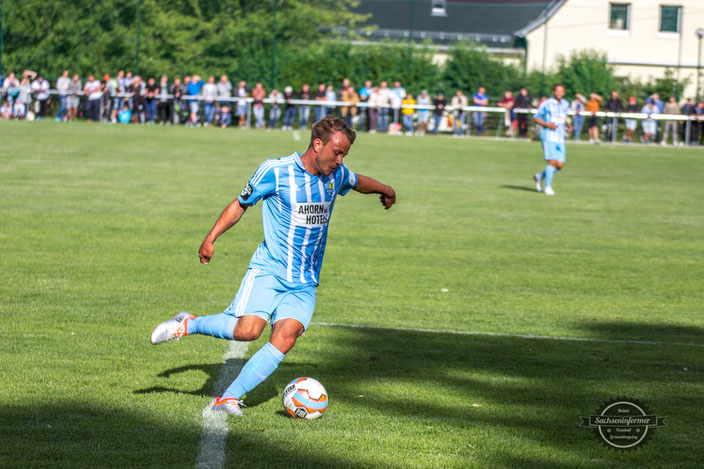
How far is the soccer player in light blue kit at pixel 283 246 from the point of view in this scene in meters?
5.77

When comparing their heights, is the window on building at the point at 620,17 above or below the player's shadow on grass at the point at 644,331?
above

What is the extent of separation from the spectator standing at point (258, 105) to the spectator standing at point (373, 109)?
14.3 ft

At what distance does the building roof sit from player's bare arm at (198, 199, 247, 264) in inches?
1973

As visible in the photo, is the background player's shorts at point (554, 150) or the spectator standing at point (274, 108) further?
the spectator standing at point (274, 108)

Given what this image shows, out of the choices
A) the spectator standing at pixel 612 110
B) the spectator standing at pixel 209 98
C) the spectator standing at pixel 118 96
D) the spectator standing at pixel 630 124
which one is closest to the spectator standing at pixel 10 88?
the spectator standing at pixel 118 96

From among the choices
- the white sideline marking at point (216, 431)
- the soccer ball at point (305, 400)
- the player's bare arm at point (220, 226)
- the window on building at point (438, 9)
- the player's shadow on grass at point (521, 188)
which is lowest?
the white sideline marking at point (216, 431)

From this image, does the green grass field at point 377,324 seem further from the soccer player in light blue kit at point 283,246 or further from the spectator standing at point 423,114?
the spectator standing at point 423,114

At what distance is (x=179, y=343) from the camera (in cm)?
759

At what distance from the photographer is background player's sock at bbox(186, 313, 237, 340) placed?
586 cm

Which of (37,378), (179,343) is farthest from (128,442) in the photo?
(179,343)

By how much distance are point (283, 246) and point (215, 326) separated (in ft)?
2.17

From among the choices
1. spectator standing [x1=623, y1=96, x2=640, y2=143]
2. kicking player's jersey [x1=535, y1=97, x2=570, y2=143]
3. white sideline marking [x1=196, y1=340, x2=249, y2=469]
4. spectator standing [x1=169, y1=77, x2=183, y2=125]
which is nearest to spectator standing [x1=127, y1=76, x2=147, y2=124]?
spectator standing [x1=169, y1=77, x2=183, y2=125]

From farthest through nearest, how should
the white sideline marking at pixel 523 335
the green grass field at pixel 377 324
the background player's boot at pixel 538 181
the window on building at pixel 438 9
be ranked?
the window on building at pixel 438 9, the background player's boot at pixel 538 181, the white sideline marking at pixel 523 335, the green grass field at pixel 377 324

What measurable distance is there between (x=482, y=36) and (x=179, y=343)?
55091mm
